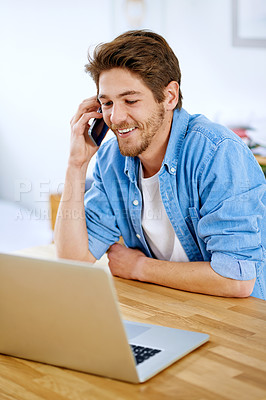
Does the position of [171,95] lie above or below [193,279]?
above

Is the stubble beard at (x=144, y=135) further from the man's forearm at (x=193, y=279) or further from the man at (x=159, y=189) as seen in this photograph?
the man's forearm at (x=193, y=279)

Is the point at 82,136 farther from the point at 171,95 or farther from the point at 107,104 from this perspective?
the point at 171,95

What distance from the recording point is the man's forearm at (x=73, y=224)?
1.66 m


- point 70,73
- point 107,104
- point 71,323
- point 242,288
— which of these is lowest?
point 242,288

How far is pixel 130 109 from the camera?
1578 mm

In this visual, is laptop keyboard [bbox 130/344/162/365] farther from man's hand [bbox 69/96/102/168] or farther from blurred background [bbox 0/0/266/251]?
blurred background [bbox 0/0/266/251]

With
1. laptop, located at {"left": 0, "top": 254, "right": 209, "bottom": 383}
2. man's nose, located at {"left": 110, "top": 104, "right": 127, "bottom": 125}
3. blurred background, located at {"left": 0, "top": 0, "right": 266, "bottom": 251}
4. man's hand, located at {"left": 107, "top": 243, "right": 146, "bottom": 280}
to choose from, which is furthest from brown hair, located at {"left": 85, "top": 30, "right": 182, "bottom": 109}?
blurred background, located at {"left": 0, "top": 0, "right": 266, "bottom": 251}

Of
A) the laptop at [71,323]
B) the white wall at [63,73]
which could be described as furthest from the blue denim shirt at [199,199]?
the white wall at [63,73]

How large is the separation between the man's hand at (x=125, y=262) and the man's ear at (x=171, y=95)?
44 centimetres

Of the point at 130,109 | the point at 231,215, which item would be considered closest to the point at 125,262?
the point at 231,215

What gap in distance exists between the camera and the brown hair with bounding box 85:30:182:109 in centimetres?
156

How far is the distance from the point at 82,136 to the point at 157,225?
0.39m

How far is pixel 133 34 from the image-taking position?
163cm

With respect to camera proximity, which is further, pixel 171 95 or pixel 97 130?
pixel 97 130
